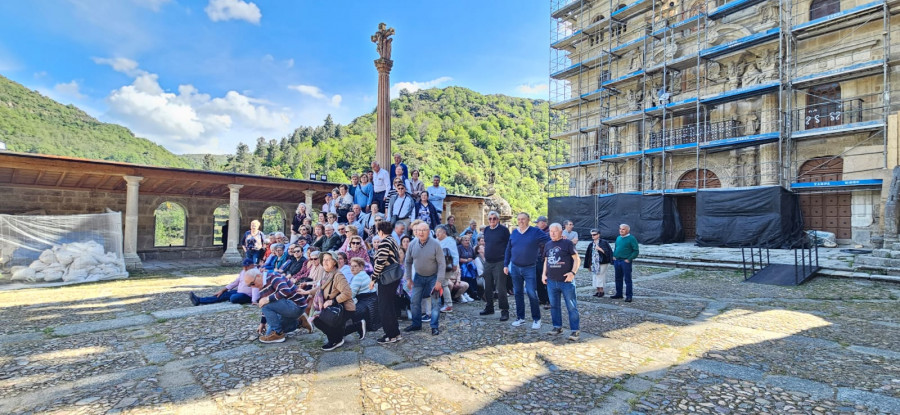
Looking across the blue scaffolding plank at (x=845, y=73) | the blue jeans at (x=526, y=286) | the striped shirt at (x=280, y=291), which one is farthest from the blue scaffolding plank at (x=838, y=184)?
the striped shirt at (x=280, y=291)

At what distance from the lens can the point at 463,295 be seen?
7.82 metres

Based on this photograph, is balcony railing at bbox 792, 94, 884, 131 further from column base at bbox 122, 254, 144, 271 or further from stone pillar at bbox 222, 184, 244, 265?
column base at bbox 122, 254, 144, 271

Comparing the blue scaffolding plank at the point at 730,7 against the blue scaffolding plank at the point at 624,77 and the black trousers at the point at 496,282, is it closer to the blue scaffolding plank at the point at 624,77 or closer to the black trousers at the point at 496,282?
the blue scaffolding plank at the point at 624,77

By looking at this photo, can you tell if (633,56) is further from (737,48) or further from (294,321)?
(294,321)

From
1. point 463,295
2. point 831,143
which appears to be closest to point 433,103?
point 831,143

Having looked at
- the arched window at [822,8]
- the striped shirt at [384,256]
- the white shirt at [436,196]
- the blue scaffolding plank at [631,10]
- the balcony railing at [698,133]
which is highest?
the blue scaffolding plank at [631,10]

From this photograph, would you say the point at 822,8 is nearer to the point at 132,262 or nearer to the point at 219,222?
the point at 219,222

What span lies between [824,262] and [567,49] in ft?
68.3

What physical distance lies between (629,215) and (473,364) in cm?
1835

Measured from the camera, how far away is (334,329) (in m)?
4.87

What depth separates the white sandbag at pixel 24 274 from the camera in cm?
991

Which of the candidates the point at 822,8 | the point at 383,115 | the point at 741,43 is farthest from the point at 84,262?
the point at 822,8

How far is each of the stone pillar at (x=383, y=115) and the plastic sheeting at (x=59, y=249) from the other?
7.50 meters

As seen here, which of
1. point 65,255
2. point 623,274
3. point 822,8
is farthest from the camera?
point 822,8
